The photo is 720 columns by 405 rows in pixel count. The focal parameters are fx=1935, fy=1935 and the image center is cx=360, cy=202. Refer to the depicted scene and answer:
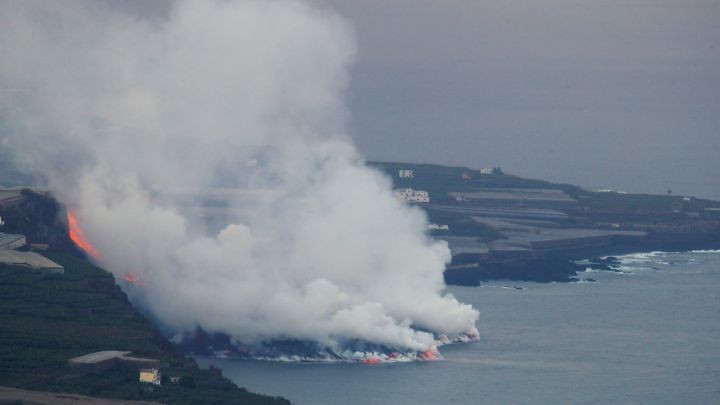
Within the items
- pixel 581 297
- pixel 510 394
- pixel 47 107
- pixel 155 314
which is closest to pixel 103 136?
pixel 47 107

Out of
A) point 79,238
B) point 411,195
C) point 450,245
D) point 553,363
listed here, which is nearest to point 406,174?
point 411,195

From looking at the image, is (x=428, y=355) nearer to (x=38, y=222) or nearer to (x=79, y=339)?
(x=79, y=339)

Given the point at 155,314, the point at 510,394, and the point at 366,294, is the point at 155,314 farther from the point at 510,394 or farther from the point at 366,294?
the point at 510,394

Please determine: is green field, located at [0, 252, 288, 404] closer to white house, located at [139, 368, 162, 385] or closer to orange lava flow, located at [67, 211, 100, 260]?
white house, located at [139, 368, 162, 385]

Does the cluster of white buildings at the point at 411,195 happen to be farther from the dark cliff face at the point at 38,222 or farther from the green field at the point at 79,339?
the green field at the point at 79,339

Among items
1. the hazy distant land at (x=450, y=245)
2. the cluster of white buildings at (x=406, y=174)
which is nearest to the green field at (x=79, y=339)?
the hazy distant land at (x=450, y=245)

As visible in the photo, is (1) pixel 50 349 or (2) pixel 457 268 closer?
(1) pixel 50 349

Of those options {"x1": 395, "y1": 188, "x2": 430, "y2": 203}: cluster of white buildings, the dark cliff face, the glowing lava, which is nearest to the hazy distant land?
the dark cliff face
